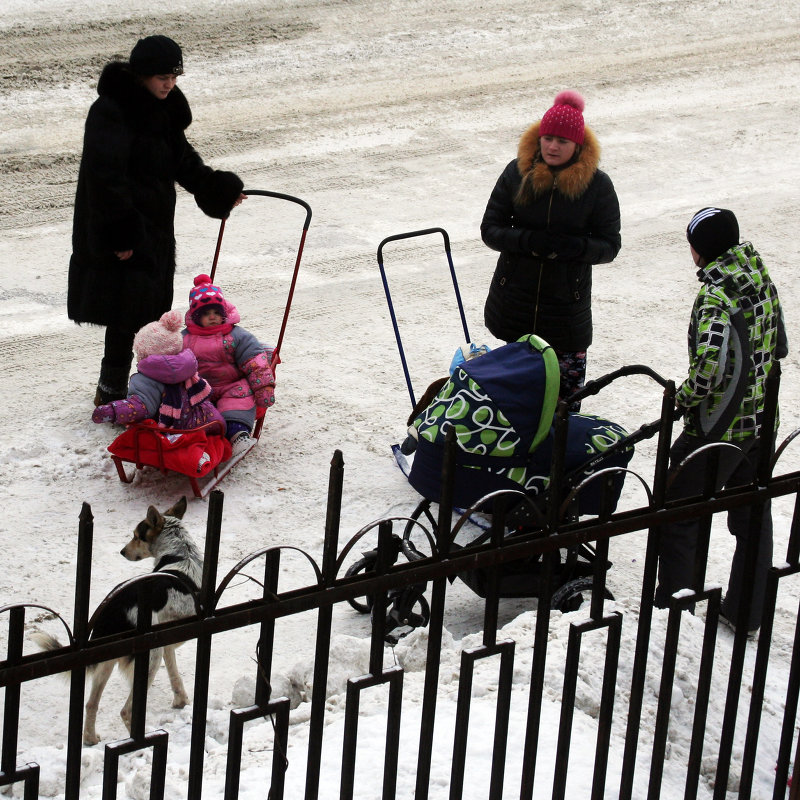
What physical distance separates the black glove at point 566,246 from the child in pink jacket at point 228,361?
146cm

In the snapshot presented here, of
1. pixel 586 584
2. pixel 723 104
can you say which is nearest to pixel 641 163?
pixel 723 104

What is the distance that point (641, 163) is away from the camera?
378 inches

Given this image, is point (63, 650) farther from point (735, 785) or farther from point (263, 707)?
point (735, 785)

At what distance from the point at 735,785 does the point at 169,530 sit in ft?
6.54

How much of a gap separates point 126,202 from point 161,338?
2.12 feet

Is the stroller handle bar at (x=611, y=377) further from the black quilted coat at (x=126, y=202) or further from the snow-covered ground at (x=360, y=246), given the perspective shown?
the black quilted coat at (x=126, y=202)

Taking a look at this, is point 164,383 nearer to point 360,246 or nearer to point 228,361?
point 228,361

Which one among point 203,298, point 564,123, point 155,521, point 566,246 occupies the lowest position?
point 155,521

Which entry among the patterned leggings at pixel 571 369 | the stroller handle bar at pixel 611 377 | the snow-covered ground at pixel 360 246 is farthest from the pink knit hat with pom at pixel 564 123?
the snow-covered ground at pixel 360 246

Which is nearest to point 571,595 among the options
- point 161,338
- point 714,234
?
point 714,234

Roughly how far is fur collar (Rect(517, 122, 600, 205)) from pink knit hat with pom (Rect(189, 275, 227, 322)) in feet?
4.85

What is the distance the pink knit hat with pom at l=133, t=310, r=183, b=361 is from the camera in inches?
212

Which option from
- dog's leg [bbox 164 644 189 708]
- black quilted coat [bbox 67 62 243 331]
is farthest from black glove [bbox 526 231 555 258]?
dog's leg [bbox 164 644 189 708]

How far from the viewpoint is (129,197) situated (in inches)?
217
